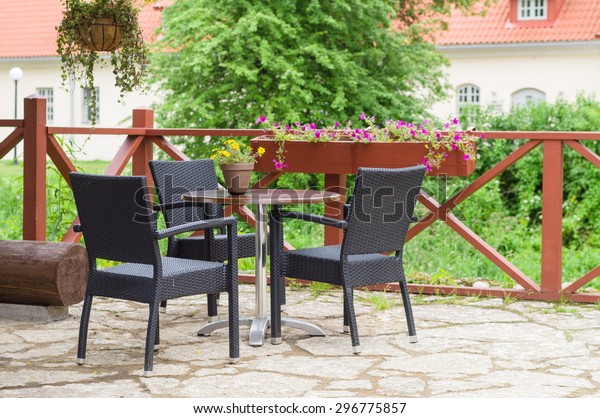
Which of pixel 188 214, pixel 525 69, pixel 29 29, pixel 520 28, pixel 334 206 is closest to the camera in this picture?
pixel 188 214

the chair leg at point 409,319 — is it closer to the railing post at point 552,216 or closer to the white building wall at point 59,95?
the railing post at point 552,216

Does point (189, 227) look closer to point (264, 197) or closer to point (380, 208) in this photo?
point (264, 197)

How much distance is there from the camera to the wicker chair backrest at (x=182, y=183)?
5.39m

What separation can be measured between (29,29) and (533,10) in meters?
12.2

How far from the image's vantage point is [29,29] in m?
25.0

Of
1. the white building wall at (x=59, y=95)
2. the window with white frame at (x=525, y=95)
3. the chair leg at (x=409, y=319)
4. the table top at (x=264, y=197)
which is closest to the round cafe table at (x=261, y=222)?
the table top at (x=264, y=197)

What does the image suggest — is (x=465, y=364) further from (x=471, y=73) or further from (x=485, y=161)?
(x=471, y=73)

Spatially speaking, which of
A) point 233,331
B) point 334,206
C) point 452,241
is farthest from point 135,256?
point 452,241

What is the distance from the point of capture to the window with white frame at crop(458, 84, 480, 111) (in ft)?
73.7

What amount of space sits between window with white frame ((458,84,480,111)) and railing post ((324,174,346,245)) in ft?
54.2

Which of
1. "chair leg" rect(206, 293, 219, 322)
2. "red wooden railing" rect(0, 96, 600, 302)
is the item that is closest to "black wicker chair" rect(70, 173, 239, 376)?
"chair leg" rect(206, 293, 219, 322)

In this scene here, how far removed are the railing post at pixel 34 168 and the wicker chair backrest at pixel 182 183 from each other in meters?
0.96

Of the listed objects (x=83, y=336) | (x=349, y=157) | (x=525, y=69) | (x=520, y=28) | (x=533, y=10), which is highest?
(x=533, y=10)

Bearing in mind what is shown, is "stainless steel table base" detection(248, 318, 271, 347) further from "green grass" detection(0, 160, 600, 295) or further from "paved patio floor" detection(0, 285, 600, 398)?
"green grass" detection(0, 160, 600, 295)
